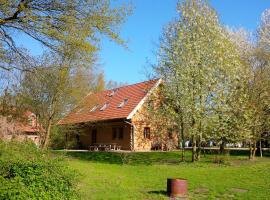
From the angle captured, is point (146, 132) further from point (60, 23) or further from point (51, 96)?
point (60, 23)

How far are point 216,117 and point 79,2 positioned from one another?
15302 mm

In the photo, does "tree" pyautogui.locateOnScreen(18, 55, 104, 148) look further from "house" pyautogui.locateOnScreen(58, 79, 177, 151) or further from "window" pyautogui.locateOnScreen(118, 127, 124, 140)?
"window" pyautogui.locateOnScreen(118, 127, 124, 140)

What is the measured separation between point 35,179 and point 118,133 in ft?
99.1

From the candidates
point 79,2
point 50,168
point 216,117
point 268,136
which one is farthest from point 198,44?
point 50,168

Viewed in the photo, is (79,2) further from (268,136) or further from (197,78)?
(268,136)

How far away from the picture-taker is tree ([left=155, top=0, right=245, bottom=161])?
2400cm

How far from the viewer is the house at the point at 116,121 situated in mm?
35312

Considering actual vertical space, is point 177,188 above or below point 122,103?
below

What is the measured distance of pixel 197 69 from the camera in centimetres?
2408

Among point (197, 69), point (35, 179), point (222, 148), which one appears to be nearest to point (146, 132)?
point (222, 148)

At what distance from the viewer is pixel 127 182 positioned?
14906 mm

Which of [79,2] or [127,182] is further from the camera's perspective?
[127,182]

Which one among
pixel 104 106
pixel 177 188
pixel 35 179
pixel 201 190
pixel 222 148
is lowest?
pixel 201 190

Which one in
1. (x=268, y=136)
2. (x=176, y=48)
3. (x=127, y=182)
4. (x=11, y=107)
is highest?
(x=176, y=48)
